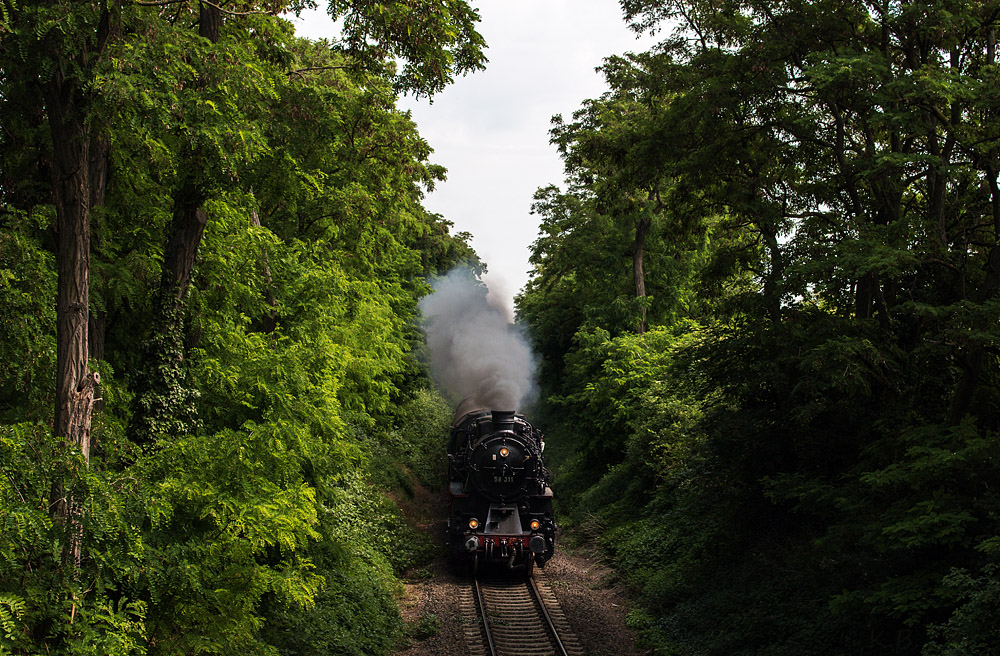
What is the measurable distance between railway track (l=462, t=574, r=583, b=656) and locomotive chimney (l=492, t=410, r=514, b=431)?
10.9 feet

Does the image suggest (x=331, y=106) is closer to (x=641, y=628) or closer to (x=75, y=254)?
(x=75, y=254)

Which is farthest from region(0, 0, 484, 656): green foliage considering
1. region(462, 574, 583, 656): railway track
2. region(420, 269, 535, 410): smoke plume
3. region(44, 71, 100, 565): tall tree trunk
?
region(420, 269, 535, 410): smoke plume

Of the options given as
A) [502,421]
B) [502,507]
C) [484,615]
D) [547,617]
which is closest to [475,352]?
[502,421]

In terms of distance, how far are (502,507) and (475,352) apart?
10311 mm

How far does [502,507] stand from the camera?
52.7 ft

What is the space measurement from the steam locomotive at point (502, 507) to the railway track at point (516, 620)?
0.55 meters

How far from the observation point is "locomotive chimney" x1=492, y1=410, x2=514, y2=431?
1673 centimetres

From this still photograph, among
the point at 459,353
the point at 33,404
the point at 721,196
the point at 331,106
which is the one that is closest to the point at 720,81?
the point at 721,196

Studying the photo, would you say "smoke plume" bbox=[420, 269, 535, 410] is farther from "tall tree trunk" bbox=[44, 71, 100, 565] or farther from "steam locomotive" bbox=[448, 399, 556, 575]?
"tall tree trunk" bbox=[44, 71, 100, 565]

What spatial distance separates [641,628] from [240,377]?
846 centimetres

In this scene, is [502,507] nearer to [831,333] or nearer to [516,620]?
[516,620]

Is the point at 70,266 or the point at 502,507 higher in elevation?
the point at 70,266

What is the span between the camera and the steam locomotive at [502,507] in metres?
15.7

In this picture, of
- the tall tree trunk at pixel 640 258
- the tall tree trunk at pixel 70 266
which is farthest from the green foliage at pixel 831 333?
the tall tree trunk at pixel 640 258
